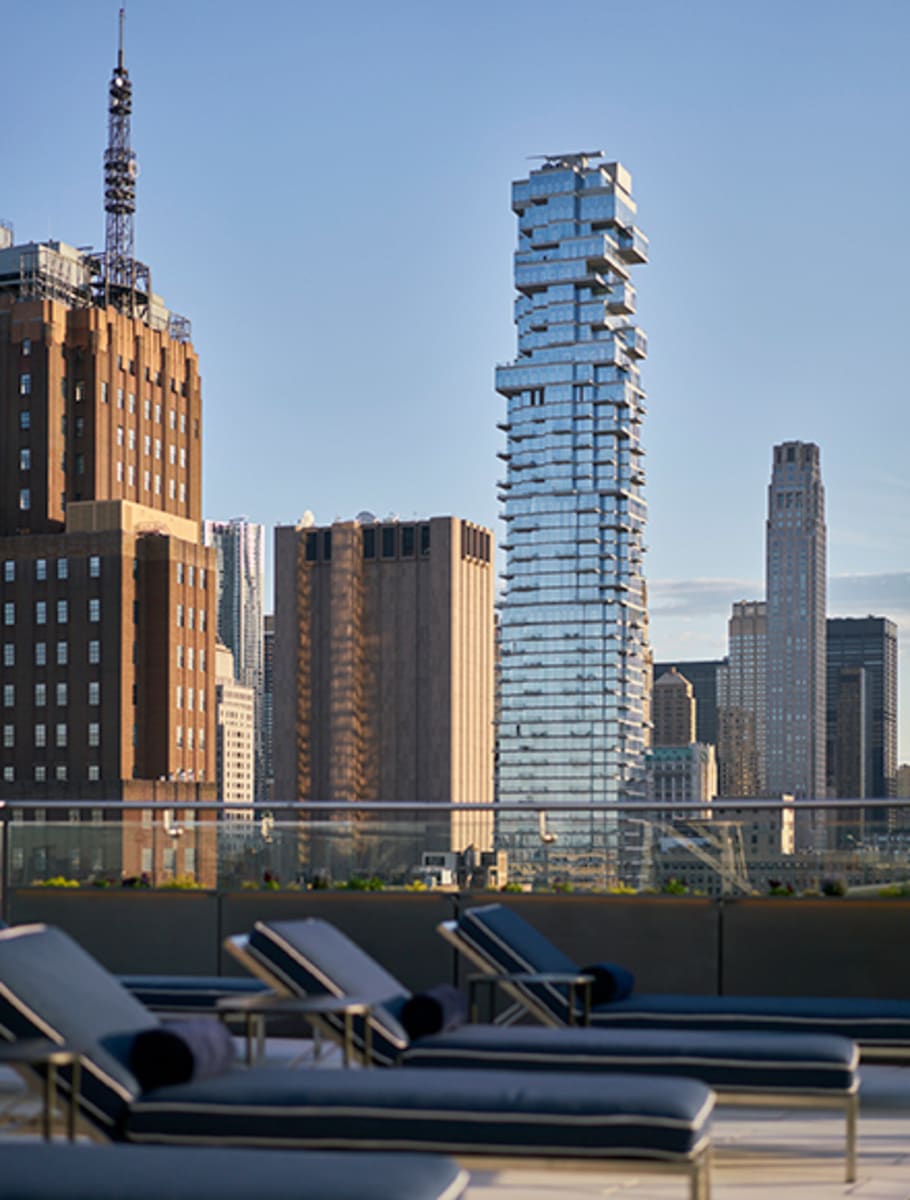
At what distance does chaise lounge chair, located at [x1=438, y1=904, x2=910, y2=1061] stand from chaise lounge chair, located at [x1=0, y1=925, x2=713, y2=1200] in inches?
66.1

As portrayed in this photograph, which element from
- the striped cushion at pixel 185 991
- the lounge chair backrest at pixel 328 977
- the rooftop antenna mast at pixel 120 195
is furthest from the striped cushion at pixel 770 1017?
the rooftop antenna mast at pixel 120 195

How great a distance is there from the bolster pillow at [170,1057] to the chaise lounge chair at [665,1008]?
177 cm

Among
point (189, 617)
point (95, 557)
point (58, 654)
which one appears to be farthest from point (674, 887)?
point (189, 617)

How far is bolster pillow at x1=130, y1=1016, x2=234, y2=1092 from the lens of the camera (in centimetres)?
441

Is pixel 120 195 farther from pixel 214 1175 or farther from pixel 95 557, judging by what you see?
pixel 214 1175

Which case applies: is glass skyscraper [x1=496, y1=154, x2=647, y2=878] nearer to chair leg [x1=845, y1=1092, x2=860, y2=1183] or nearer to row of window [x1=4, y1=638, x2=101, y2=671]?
row of window [x1=4, y1=638, x2=101, y2=671]

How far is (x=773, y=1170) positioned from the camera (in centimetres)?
513

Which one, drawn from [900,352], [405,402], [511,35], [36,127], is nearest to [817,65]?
[511,35]

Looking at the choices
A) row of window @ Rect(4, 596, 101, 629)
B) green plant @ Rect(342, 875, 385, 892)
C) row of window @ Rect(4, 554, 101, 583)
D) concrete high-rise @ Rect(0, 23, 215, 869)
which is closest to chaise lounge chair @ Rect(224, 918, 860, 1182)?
green plant @ Rect(342, 875, 385, 892)

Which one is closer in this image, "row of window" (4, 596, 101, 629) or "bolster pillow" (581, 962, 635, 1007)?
"bolster pillow" (581, 962, 635, 1007)

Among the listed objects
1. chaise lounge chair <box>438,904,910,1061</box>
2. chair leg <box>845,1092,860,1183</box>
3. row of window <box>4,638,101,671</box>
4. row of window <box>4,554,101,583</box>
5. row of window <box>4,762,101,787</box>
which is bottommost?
row of window <box>4,762,101,787</box>

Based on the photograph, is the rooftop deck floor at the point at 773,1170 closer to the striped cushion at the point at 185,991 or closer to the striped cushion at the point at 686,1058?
the striped cushion at the point at 686,1058

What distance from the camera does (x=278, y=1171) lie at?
3258mm

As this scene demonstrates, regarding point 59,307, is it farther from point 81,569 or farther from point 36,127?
point 36,127
